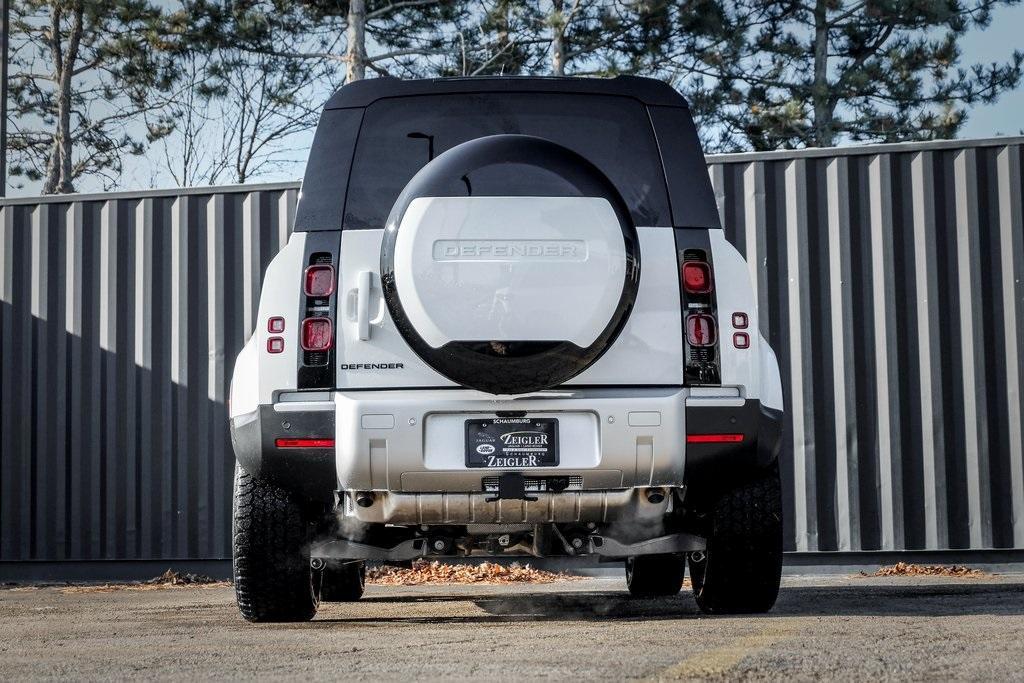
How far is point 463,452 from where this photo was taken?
16.5 ft

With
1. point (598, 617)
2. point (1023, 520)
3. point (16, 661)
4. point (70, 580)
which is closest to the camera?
point (16, 661)

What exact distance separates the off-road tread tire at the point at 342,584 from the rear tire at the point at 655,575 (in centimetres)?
159

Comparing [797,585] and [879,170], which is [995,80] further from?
[797,585]

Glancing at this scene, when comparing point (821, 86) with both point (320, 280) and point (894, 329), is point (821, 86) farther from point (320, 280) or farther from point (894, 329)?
point (320, 280)

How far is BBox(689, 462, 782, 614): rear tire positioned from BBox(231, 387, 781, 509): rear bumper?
26 centimetres

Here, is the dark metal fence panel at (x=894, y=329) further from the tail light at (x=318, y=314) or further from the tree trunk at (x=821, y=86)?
the tree trunk at (x=821, y=86)

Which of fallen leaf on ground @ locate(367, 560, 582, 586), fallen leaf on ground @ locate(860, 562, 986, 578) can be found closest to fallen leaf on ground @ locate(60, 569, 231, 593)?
fallen leaf on ground @ locate(367, 560, 582, 586)

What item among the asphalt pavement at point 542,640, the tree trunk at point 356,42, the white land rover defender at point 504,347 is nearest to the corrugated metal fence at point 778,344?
the asphalt pavement at point 542,640

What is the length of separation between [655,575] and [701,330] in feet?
9.40

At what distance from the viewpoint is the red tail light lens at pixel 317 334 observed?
201 inches

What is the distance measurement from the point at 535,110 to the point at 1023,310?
5610 millimetres

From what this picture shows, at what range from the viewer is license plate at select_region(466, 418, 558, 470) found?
16.5 feet

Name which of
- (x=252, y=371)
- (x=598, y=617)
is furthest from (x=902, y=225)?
(x=252, y=371)

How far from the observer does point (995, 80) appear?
73.9 feet
